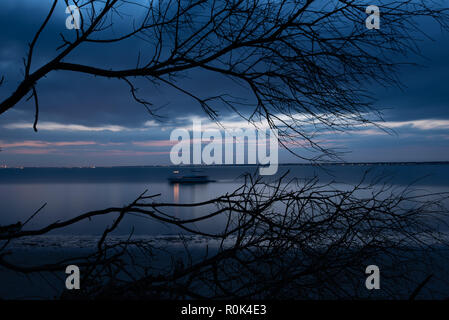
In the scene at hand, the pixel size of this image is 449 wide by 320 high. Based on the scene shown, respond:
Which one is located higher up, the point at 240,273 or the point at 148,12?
the point at 148,12

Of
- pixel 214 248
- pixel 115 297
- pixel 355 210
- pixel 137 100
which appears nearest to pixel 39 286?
pixel 214 248

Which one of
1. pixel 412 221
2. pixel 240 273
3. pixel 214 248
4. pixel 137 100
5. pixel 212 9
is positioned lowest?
pixel 214 248

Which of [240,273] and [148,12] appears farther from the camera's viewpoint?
[148,12]

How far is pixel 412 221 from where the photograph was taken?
1463mm

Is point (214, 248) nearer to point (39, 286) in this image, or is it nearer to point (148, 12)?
point (39, 286)

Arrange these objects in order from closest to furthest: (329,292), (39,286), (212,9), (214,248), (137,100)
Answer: (329,292) → (212,9) → (137,100) → (39,286) → (214,248)

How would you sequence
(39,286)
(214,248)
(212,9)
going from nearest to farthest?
(212,9)
(39,286)
(214,248)

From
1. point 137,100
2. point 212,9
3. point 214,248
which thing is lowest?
point 214,248

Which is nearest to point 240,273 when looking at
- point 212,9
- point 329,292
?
point 329,292

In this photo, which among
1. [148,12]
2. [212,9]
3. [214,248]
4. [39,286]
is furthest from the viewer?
[214,248]

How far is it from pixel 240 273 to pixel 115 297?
58cm
